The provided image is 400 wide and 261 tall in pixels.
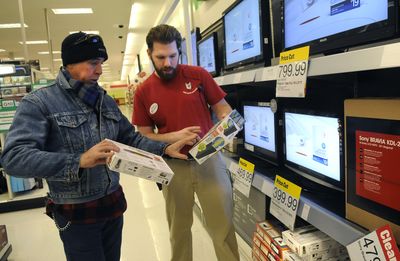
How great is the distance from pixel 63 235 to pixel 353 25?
1346mm

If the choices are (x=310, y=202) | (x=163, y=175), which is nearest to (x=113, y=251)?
→ (x=163, y=175)

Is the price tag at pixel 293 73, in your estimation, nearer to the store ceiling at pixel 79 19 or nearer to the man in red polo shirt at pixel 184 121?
the man in red polo shirt at pixel 184 121

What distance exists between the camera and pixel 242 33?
1.96 m

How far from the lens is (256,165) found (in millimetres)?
1926

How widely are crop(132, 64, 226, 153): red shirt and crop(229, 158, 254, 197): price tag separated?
1.03 feet

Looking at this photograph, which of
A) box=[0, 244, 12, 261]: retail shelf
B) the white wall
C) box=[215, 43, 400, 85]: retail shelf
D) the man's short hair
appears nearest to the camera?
box=[215, 43, 400, 85]: retail shelf

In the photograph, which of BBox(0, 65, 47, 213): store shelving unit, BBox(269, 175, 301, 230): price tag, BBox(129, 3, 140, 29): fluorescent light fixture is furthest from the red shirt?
BBox(129, 3, 140, 29): fluorescent light fixture

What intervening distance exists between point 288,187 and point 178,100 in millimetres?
756

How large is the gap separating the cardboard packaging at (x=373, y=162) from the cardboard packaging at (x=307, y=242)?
0.30 meters

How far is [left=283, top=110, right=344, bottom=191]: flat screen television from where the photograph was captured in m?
1.30

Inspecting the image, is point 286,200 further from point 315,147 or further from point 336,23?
point 336,23

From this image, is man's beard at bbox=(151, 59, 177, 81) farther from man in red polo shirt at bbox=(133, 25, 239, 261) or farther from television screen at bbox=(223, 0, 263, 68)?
television screen at bbox=(223, 0, 263, 68)

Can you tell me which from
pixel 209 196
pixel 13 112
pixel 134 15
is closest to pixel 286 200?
pixel 209 196

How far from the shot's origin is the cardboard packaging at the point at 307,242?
1324 millimetres
